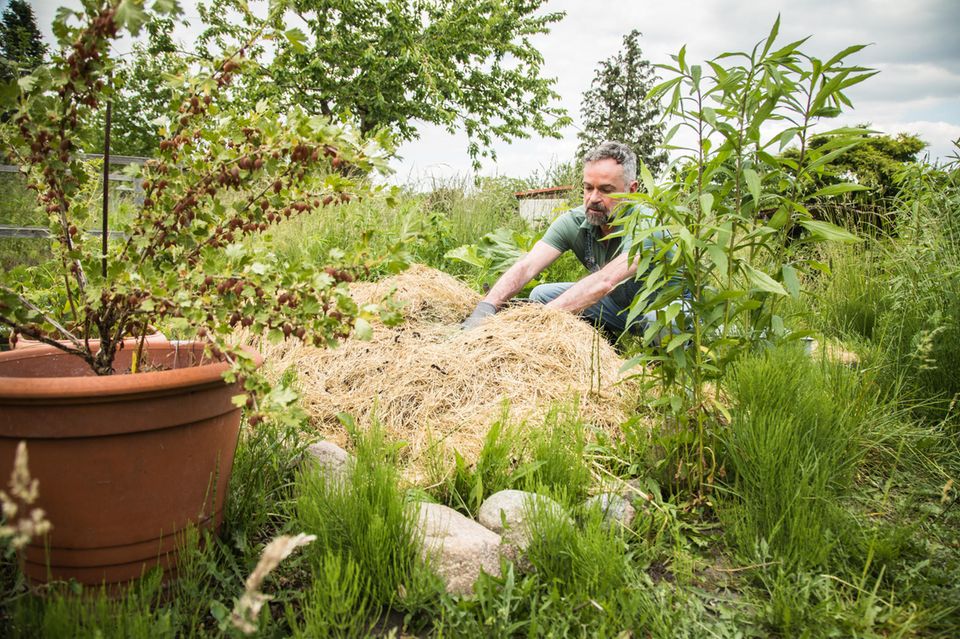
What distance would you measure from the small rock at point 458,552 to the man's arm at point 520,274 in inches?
88.0

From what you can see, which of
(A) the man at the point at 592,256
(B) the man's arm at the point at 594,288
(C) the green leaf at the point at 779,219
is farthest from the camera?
(A) the man at the point at 592,256

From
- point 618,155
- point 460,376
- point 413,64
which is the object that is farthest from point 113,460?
point 413,64

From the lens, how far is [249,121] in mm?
1703

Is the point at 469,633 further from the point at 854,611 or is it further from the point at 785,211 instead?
the point at 785,211

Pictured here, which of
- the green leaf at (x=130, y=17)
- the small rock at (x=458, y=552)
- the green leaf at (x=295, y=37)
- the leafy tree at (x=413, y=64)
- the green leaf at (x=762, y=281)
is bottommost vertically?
the small rock at (x=458, y=552)

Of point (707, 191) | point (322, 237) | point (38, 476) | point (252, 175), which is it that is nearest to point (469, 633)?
point (38, 476)

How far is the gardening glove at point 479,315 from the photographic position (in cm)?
354

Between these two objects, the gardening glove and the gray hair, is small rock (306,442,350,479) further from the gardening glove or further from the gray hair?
the gray hair

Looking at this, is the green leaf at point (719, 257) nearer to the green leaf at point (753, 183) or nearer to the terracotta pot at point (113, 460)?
the green leaf at point (753, 183)

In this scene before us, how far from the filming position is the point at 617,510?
5.84ft

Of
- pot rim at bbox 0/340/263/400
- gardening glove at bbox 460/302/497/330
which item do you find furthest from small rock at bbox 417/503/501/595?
gardening glove at bbox 460/302/497/330

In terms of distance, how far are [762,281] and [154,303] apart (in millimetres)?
1697

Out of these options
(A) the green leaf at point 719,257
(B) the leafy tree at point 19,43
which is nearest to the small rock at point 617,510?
(A) the green leaf at point 719,257

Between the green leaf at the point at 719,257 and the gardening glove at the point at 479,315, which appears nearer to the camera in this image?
the green leaf at the point at 719,257
